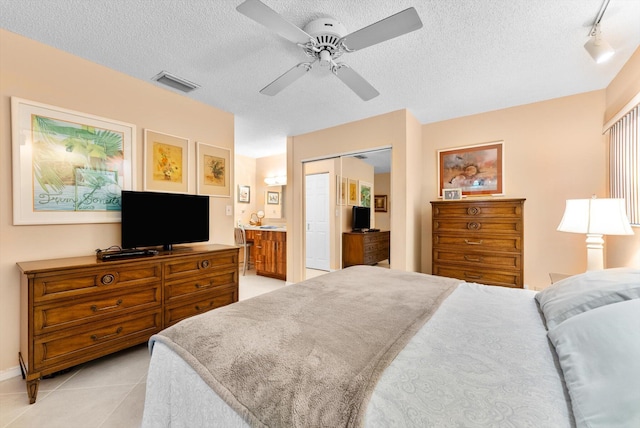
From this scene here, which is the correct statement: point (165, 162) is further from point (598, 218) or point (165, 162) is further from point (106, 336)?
point (598, 218)

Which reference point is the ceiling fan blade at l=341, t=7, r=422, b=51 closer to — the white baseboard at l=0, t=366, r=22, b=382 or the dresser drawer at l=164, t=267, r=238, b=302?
the dresser drawer at l=164, t=267, r=238, b=302

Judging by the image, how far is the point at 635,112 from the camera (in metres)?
2.05

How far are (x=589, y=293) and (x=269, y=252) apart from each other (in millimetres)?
4354

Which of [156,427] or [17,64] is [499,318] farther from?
[17,64]

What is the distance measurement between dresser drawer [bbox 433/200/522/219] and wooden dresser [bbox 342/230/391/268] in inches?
66.7

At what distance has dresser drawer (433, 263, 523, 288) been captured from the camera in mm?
2795

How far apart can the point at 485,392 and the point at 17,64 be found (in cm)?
340

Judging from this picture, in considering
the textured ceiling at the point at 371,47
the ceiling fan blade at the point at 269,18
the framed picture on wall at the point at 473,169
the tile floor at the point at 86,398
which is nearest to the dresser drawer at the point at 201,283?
the tile floor at the point at 86,398

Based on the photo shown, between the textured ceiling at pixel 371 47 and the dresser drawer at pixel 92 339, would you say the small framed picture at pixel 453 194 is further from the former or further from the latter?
the dresser drawer at pixel 92 339

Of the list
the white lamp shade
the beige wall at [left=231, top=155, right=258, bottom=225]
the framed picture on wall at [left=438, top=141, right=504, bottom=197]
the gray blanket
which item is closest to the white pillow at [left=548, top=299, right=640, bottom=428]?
the gray blanket

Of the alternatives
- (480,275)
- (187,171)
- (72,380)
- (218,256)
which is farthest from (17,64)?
(480,275)

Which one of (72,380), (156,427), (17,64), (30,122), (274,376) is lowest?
(72,380)

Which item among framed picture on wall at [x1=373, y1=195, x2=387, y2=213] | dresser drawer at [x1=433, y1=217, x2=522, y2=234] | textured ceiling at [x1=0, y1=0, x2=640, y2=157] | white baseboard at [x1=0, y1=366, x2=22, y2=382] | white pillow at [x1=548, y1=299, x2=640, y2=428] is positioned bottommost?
white baseboard at [x1=0, y1=366, x2=22, y2=382]

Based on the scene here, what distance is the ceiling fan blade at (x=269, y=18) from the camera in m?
1.34
